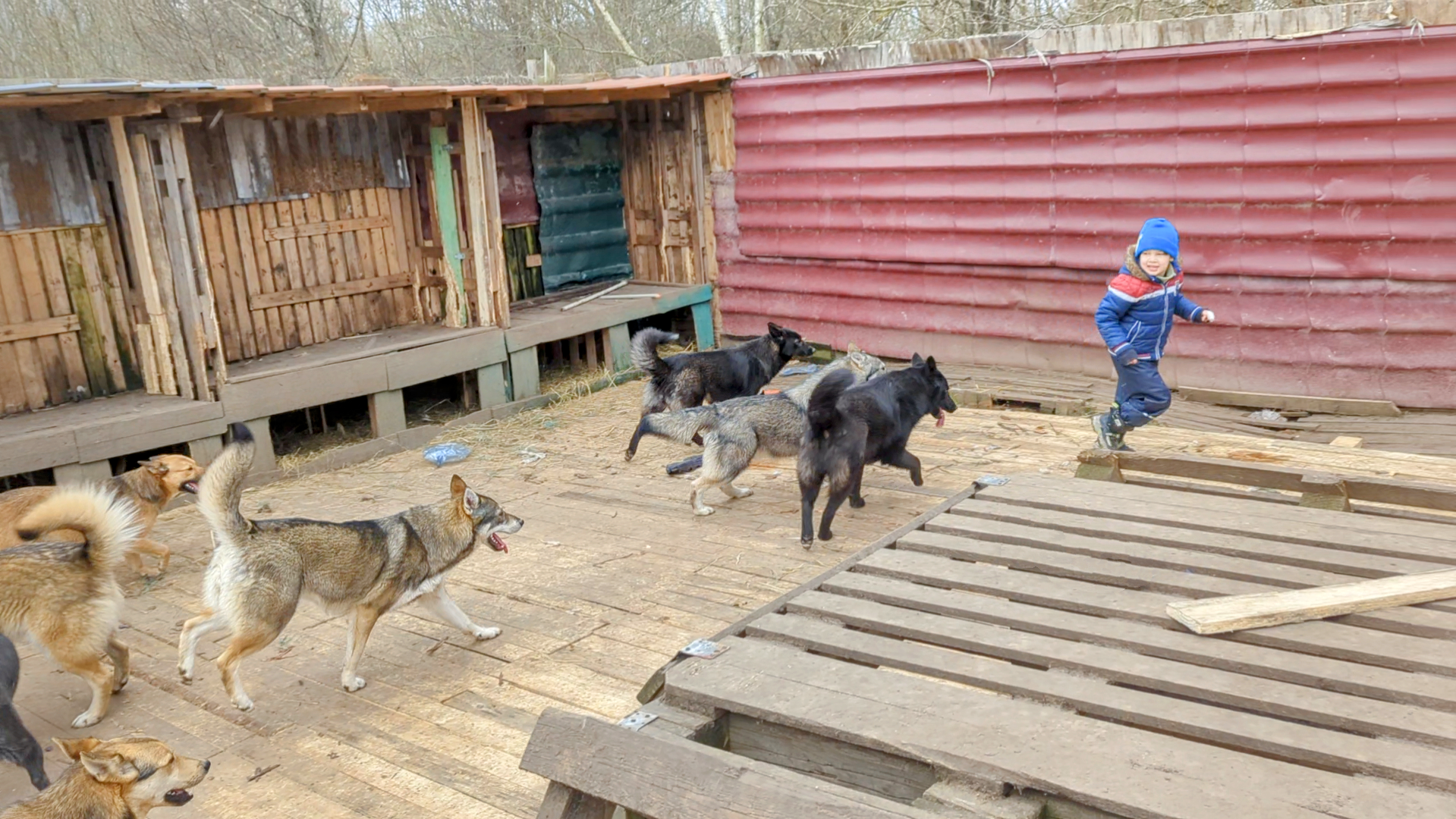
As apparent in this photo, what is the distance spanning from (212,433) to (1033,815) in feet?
25.7

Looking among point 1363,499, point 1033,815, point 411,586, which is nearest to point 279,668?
point 411,586

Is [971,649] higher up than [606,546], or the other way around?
[971,649]

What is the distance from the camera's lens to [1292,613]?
367cm

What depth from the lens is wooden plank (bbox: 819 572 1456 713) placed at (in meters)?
3.21

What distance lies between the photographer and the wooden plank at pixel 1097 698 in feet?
9.32

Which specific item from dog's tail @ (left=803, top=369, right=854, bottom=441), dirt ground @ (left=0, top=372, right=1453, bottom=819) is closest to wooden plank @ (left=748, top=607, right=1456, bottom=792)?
dirt ground @ (left=0, top=372, right=1453, bottom=819)

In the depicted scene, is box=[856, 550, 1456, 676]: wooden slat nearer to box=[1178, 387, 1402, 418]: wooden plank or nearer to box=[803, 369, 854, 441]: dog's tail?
box=[803, 369, 854, 441]: dog's tail

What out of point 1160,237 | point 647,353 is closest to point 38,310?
point 647,353

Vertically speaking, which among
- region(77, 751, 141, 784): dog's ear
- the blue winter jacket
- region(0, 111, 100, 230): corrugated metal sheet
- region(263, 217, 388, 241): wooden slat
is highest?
region(0, 111, 100, 230): corrugated metal sheet

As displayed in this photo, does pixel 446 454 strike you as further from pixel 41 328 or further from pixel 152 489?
pixel 41 328

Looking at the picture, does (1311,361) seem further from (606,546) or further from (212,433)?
(212,433)

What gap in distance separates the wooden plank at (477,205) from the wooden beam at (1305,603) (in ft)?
27.2

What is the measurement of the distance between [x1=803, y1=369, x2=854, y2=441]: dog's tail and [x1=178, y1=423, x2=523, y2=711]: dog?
1.93 m

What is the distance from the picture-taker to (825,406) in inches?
258
